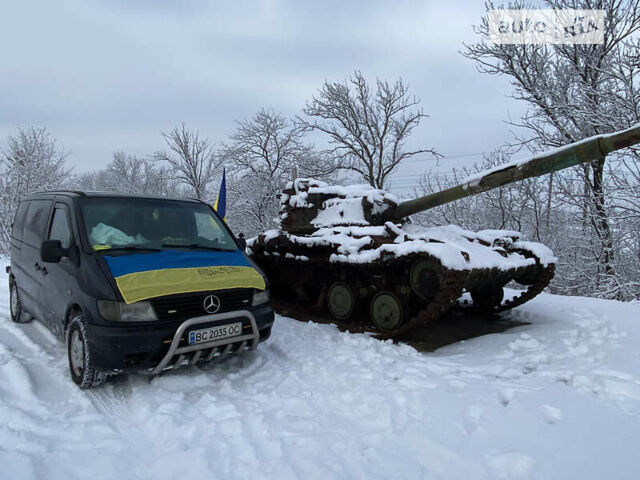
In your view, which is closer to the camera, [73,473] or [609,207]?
[73,473]

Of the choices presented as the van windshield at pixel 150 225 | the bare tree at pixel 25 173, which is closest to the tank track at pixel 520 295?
the van windshield at pixel 150 225

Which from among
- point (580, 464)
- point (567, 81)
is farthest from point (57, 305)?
point (567, 81)

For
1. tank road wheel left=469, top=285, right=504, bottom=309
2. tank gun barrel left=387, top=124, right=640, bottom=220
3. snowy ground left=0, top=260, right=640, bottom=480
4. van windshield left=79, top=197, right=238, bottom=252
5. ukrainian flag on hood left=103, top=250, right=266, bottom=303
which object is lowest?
snowy ground left=0, top=260, right=640, bottom=480

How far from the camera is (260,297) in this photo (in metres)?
4.29

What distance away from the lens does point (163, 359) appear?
139 inches

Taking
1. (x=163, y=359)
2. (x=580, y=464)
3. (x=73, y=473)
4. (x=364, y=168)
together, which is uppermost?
(x=364, y=168)

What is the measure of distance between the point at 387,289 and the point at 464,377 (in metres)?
1.99

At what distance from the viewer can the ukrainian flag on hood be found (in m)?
3.54

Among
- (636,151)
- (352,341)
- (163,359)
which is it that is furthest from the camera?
(636,151)

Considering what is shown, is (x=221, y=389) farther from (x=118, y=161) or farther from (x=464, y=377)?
(x=118, y=161)

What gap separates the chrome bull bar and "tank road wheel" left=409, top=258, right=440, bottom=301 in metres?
2.13

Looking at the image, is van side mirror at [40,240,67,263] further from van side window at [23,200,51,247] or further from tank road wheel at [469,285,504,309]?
tank road wheel at [469,285,504,309]

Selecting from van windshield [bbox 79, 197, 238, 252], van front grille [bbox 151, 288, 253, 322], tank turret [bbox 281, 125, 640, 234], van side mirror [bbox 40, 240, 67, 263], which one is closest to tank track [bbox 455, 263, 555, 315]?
tank turret [bbox 281, 125, 640, 234]

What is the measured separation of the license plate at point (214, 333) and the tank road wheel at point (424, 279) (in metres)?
2.31
